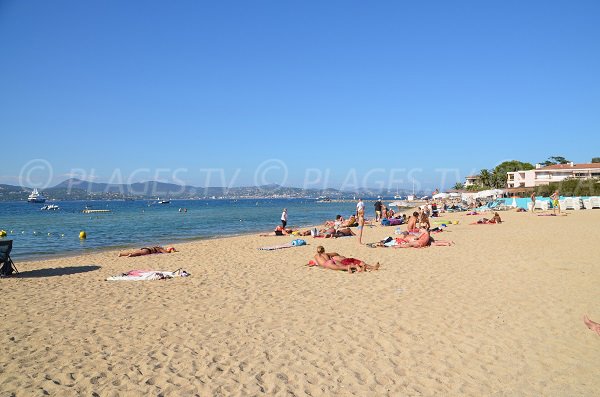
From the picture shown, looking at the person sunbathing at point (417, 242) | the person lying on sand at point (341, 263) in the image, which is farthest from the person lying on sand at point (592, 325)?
the person sunbathing at point (417, 242)

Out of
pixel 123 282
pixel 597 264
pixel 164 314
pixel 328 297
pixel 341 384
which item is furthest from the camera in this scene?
pixel 597 264

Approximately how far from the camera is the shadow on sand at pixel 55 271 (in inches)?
411

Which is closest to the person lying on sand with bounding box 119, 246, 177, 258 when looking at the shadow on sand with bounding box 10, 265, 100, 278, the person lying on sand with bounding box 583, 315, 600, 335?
the shadow on sand with bounding box 10, 265, 100, 278

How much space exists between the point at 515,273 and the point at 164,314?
24.5ft

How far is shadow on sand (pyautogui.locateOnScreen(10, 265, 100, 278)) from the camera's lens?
10446 mm

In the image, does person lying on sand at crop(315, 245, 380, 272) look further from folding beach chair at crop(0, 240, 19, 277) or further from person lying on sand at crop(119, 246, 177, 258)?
folding beach chair at crop(0, 240, 19, 277)

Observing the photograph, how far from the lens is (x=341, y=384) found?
13.5ft

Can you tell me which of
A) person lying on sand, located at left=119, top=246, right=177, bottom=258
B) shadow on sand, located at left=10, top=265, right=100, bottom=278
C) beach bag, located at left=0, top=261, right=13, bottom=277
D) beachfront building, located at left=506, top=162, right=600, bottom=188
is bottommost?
shadow on sand, located at left=10, top=265, right=100, bottom=278

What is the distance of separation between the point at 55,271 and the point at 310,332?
341 inches

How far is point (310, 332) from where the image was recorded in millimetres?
5617

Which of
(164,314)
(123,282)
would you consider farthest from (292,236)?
(164,314)

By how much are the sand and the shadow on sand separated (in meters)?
0.12

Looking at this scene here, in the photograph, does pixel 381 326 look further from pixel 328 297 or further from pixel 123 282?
pixel 123 282

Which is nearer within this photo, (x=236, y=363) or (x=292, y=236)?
(x=236, y=363)
